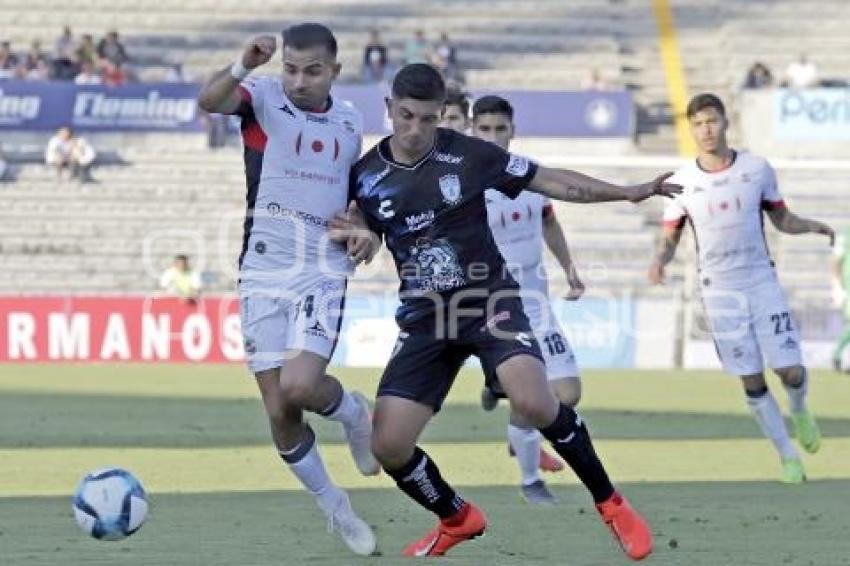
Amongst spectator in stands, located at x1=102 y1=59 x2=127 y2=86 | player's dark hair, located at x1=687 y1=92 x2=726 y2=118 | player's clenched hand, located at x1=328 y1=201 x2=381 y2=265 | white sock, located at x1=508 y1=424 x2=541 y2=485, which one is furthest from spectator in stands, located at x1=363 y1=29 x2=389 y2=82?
player's clenched hand, located at x1=328 y1=201 x2=381 y2=265

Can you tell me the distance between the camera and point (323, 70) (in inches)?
391

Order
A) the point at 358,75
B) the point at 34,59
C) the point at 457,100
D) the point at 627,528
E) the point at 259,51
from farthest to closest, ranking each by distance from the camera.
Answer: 1. the point at 358,75
2. the point at 34,59
3. the point at 457,100
4. the point at 259,51
5. the point at 627,528

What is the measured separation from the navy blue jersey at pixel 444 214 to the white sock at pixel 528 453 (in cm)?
283

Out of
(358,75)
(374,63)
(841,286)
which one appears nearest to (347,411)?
(841,286)

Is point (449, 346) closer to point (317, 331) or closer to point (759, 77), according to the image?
point (317, 331)

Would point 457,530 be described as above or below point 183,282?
above

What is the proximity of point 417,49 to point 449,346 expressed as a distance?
29.2 m

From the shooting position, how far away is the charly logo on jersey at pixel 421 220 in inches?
368

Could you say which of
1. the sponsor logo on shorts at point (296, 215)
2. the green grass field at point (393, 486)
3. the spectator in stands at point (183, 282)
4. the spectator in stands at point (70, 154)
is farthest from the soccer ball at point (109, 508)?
the spectator in stands at point (70, 154)

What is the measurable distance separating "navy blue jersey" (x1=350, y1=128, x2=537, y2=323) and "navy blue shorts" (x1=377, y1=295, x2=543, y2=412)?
0.09m

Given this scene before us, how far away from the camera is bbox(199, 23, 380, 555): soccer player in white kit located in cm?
985

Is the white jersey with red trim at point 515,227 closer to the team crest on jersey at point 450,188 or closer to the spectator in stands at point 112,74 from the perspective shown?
the team crest on jersey at point 450,188

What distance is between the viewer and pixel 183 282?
30.9m

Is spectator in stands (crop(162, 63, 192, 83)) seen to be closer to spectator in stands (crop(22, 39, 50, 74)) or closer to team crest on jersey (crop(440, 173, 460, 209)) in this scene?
spectator in stands (crop(22, 39, 50, 74))
